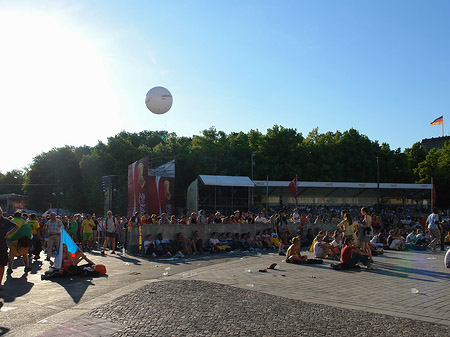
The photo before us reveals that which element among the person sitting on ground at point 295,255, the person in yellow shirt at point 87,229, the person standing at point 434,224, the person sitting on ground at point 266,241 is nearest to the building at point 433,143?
the person standing at point 434,224

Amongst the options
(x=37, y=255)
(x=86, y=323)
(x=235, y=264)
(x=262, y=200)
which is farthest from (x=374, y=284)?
(x=262, y=200)

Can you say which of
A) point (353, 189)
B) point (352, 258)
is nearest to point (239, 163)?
point (353, 189)

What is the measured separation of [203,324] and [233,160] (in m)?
51.3

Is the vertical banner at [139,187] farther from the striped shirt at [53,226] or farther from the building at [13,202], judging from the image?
the building at [13,202]

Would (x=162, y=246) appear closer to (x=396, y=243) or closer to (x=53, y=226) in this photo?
(x=53, y=226)

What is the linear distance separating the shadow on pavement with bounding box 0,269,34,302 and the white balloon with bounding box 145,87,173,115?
384 inches

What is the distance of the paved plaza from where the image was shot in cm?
569

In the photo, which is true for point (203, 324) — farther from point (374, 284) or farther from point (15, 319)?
point (374, 284)

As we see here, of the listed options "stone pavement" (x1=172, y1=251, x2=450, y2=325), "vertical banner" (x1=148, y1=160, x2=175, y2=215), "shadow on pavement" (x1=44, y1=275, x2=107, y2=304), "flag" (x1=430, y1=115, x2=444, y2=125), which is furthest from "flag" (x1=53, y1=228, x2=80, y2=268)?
"flag" (x1=430, y1=115, x2=444, y2=125)

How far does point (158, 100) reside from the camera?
18.6m

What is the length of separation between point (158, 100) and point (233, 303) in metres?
12.9

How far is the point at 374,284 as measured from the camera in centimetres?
939

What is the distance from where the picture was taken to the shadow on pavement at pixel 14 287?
8.27 m

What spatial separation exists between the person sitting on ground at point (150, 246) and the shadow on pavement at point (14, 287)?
589 centimetres
